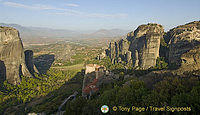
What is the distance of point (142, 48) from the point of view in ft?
234

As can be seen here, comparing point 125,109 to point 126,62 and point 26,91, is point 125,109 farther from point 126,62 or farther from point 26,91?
point 126,62

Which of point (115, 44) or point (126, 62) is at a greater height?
point (115, 44)

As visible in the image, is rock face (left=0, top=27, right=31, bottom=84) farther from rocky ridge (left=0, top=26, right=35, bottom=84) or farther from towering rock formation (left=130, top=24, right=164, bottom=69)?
towering rock formation (left=130, top=24, right=164, bottom=69)

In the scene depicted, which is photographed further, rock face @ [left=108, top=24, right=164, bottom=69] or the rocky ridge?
rock face @ [left=108, top=24, right=164, bottom=69]

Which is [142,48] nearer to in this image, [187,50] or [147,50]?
[147,50]

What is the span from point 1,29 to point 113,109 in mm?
67483

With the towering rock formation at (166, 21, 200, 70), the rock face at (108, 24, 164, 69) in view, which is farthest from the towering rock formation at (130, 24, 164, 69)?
the towering rock formation at (166, 21, 200, 70)

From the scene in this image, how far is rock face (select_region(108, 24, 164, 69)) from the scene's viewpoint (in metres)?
67.3

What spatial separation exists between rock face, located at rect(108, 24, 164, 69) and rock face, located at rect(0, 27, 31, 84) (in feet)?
185

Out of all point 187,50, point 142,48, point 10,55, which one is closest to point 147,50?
point 142,48

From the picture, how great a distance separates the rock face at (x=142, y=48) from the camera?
67.3m

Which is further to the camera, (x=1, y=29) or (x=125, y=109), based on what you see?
(x=1, y=29)

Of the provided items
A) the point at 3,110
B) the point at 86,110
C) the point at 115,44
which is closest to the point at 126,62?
the point at 115,44

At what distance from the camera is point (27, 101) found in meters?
45.3
